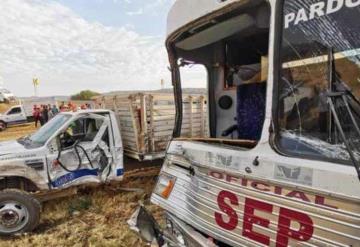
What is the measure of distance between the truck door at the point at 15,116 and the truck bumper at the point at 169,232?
24.9 m

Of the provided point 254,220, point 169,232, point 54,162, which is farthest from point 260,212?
point 54,162

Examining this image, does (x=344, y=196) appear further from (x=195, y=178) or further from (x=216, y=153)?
(x=195, y=178)

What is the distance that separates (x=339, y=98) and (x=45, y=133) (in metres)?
5.76

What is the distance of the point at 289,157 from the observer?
6.09ft

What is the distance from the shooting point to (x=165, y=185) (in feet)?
9.64

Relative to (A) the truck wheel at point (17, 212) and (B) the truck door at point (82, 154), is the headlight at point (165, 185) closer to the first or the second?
(A) the truck wheel at point (17, 212)

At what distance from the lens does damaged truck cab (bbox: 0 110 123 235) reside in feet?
17.2

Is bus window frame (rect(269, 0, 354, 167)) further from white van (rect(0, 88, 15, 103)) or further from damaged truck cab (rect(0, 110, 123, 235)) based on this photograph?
white van (rect(0, 88, 15, 103))

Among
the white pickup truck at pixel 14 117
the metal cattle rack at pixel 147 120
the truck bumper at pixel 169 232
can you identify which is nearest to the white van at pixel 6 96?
the white pickup truck at pixel 14 117

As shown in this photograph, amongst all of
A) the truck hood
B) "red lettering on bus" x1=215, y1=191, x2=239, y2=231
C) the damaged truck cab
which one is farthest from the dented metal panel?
the truck hood

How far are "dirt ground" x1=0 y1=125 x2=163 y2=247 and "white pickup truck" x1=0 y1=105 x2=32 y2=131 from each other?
2025 centimetres

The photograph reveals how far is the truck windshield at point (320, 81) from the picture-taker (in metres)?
1.66

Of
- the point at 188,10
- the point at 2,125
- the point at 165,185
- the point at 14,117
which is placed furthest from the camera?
the point at 14,117

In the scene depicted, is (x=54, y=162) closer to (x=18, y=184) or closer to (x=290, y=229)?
(x=18, y=184)
